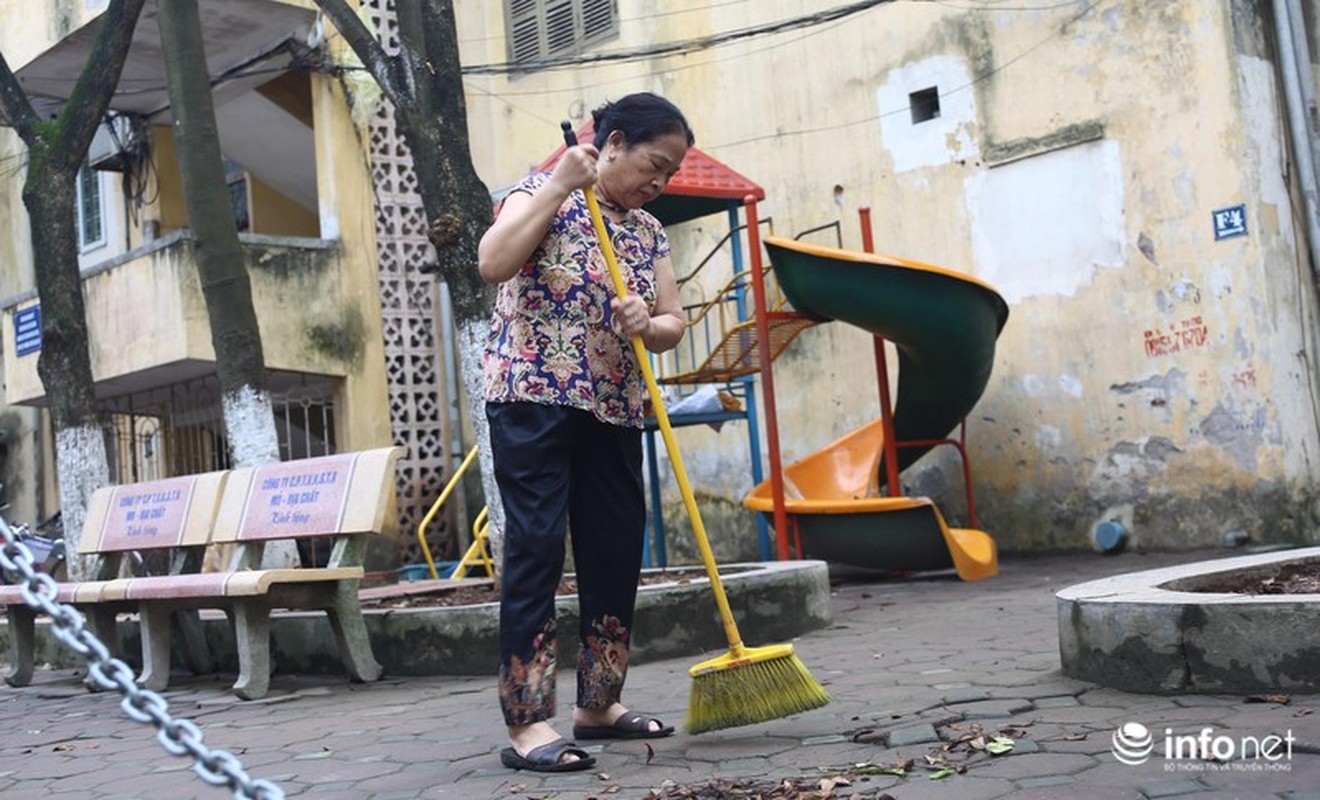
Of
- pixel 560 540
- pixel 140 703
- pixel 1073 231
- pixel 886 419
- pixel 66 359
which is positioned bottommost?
pixel 140 703

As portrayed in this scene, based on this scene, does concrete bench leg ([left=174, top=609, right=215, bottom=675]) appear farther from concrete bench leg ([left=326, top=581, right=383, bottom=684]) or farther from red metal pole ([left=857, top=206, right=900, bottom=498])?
red metal pole ([left=857, top=206, right=900, bottom=498])

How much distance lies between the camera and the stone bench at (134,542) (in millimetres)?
7000

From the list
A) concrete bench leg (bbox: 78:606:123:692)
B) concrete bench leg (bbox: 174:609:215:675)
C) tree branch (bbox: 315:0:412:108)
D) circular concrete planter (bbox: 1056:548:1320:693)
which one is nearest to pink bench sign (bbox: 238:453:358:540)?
concrete bench leg (bbox: 174:609:215:675)

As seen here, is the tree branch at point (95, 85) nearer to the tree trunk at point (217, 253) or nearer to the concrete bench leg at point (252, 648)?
the tree trunk at point (217, 253)

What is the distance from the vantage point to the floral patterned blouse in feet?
12.5

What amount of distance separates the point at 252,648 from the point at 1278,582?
12.7 ft

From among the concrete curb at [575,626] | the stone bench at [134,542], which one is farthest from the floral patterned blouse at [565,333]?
the stone bench at [134,542]

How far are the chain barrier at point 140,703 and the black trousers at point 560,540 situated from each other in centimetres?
174

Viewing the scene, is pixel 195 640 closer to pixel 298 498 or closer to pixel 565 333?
pixel 298 498

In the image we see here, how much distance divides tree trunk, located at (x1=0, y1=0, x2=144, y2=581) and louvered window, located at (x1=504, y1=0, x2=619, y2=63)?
5060 millimetres

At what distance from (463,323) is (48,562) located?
29.2ft

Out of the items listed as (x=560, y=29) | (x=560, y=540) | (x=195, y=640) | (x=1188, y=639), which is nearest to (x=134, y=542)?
(x=195, y=640)

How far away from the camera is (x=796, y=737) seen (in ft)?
12.7

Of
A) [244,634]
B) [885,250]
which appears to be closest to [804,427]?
[885,250]
